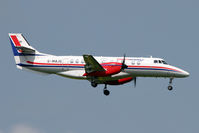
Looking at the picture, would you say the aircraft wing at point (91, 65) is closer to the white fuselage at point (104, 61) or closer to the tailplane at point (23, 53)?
the white fuselage at point (104, 61)

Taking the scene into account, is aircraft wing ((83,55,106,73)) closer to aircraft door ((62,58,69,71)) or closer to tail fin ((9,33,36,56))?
aircraft door ((62,58,69,71))

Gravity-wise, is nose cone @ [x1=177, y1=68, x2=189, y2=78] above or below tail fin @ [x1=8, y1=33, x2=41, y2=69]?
below

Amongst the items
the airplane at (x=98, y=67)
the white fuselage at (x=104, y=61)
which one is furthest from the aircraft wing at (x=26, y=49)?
the white fuselage at (x=104, y=61)

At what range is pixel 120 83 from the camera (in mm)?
40062

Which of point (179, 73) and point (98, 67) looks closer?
point (98, 67)

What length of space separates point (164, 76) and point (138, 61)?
3.04 m

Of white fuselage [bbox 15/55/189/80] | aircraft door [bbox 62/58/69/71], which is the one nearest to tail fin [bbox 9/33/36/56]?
white fuselage [bbox 15/55/189/80]

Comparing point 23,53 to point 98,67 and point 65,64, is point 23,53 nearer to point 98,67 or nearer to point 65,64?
point 65,64

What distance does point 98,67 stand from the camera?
35.7 metres

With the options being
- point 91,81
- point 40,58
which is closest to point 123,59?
point 91,81

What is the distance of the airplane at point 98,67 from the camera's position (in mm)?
36156

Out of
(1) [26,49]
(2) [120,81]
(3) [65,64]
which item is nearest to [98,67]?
(3) [65,64]

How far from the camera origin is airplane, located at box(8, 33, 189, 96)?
36.2 m

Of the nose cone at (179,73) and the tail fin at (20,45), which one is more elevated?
the tail fin at (20,45)
